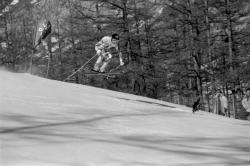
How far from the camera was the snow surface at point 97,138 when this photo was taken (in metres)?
2.45

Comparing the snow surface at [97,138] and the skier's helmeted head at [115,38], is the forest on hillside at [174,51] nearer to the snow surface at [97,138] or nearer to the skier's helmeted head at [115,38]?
the skier's helmeted head at [115,38]

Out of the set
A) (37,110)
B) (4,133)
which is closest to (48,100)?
(37,110)

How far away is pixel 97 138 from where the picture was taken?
10.00 ft

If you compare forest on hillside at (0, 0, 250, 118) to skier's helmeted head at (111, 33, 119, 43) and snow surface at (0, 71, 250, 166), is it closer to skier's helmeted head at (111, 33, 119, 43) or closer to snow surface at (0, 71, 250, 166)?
skier's helmeted head at (111, 33, 119, 43)

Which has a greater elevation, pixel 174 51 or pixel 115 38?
pixel 174 51

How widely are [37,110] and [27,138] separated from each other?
1.23m

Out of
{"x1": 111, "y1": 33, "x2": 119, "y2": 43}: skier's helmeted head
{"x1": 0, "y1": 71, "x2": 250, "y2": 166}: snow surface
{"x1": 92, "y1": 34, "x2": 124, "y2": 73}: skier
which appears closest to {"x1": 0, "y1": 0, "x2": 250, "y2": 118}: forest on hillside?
{"x1": 92, "y1": 34, "x2": 124, "y2": 73}: skier

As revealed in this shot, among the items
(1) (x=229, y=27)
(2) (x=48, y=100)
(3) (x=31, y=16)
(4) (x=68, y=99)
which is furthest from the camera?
(3) (x=31, y=16)

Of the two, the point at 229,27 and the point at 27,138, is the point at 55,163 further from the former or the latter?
the point at 229,27

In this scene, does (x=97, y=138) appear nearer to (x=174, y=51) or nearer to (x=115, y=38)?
(x=115, y=38)

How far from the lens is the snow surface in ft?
8.02

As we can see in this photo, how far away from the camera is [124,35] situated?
69.6 ft

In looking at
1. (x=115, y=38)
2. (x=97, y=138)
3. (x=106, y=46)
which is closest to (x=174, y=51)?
(x=106, y=46)

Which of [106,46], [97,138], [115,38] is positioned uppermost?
[115,38]
